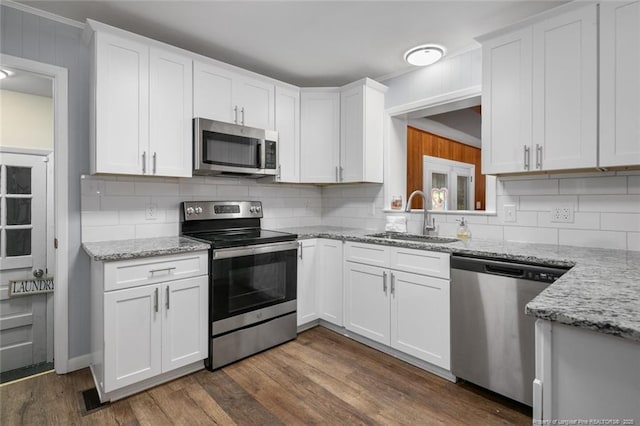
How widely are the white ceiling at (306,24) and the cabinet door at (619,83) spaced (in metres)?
0.49

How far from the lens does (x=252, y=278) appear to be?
8.12ft

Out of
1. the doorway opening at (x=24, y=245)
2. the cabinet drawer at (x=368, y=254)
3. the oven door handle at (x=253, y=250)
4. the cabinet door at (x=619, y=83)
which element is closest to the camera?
the cabinet door at (x=619, y=83)

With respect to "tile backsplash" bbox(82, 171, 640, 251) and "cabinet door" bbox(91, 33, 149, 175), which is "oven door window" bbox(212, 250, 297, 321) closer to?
"tile backsplash" bbox(82, 171, 640, 251)

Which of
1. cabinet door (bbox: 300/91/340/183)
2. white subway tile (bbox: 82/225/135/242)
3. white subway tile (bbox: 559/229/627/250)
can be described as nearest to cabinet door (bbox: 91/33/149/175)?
white subway tile (bbox: 82/225/135/242)

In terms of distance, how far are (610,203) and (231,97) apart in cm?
278

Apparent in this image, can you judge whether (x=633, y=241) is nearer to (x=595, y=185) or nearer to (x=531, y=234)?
(x=595, y=185)

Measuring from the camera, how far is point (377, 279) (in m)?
2.55

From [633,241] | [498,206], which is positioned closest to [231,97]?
[498,206]

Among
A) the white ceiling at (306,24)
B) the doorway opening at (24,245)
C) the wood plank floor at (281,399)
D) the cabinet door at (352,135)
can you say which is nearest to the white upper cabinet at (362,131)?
the cabinet door at (352,135)

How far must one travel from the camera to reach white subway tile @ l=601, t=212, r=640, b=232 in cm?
193

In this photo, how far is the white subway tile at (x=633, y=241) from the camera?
1.93 meters

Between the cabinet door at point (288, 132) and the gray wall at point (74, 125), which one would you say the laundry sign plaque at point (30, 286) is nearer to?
the gray wall at point (74, 125)

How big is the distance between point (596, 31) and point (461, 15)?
78cm

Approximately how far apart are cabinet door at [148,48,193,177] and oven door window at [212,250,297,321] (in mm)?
803
